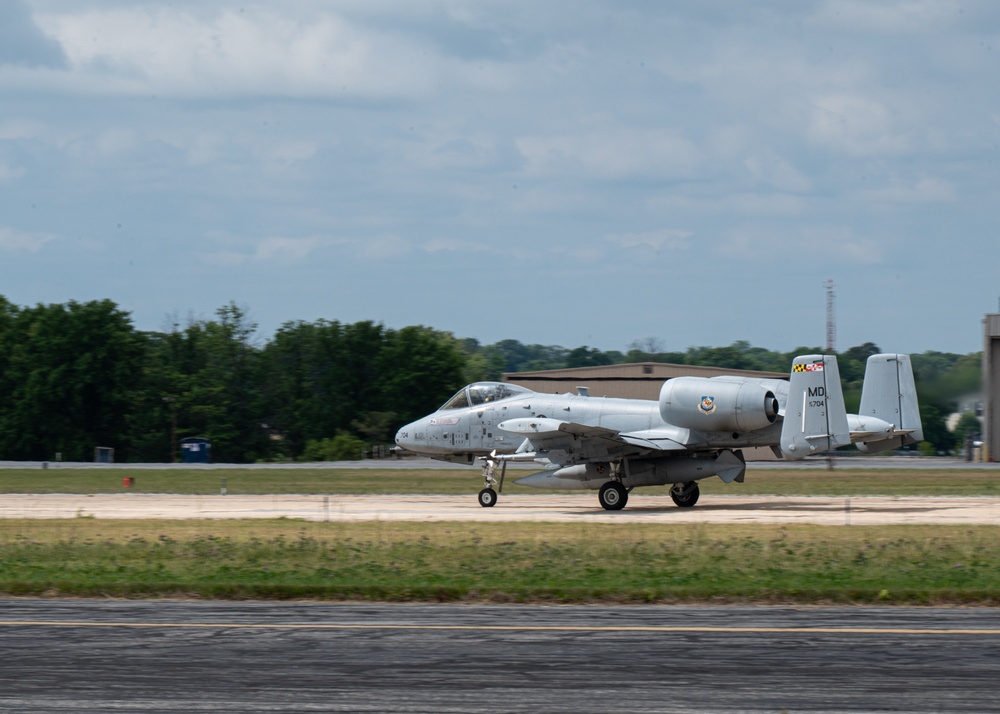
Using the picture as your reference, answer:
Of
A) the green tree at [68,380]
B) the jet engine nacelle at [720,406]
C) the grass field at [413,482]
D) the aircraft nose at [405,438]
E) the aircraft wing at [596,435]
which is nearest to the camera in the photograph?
the jet engine nacelle at [720,406]

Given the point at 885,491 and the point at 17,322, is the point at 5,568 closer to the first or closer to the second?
the point at 885,491

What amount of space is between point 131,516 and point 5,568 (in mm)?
10347

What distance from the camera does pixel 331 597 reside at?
1412cm

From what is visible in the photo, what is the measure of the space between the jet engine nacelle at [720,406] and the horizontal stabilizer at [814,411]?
2.33ft

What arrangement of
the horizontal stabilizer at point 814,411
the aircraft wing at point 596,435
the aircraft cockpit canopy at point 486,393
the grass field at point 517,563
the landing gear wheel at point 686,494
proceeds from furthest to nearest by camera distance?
1. the aircraft cockpit canopy at point 486,393
2. the landing gear wheel at point 686,494
3. the aircraft wing at point 596,435
4. the horizontal stabilizer at point 814,411
5. the grass field at point 517,563

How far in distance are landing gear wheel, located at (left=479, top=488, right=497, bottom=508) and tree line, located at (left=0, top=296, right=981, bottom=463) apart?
196 ft

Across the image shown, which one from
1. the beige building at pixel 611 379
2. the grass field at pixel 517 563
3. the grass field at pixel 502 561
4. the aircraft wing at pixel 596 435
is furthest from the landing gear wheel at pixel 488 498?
the beige building at pixel 611 379

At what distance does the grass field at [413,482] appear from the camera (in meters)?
37.8

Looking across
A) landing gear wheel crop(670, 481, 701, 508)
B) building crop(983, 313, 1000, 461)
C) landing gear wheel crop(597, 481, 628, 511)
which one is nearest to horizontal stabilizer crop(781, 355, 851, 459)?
landing gear wheel crop(670, 481, 701, 508)

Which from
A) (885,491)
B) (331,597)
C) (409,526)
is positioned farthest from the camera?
(885,491)

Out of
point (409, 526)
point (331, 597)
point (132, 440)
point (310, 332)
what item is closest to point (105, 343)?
point (132, 440)

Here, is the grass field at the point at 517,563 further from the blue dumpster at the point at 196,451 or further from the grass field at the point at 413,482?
the blue dumpster at the point at 196,451

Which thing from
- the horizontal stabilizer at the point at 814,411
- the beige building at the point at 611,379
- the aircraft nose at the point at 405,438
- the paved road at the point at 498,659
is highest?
the beige building at the point at 611,379

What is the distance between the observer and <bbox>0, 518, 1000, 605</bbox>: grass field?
14086 mm
